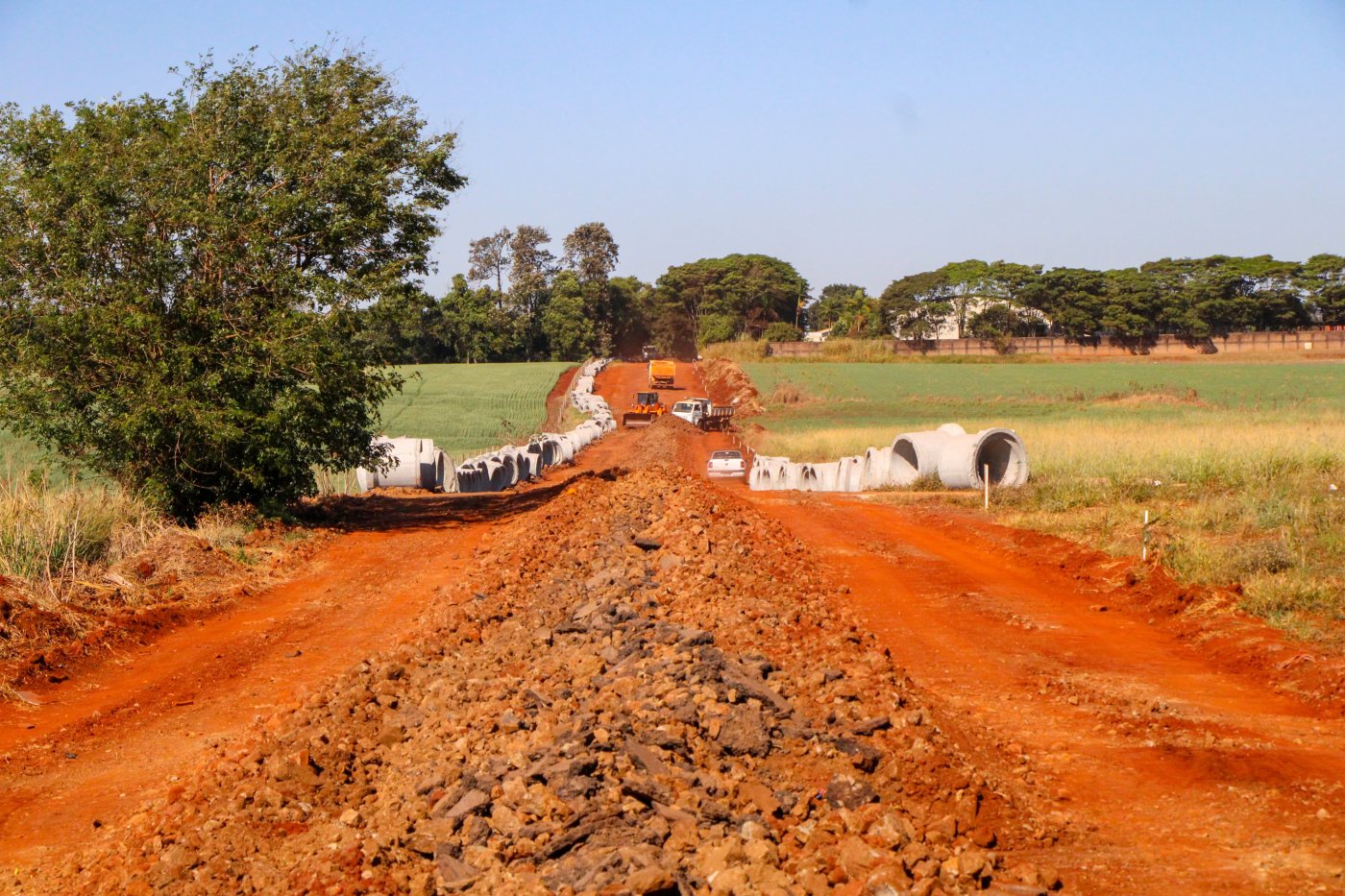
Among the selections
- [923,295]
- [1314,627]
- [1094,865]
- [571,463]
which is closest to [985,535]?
[1314,627]

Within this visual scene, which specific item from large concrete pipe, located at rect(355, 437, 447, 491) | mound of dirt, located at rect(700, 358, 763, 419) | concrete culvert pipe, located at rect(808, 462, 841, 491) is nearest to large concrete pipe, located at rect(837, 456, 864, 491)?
concrete culvert pipe, located at rect(808, 462, 841, 491)

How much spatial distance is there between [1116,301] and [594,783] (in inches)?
4249

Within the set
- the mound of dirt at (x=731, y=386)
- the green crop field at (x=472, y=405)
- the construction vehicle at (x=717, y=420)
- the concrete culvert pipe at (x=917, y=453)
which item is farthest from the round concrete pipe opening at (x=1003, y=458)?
the mound of dirt at (x=731, y=386)

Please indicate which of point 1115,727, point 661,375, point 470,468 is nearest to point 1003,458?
point 470,468

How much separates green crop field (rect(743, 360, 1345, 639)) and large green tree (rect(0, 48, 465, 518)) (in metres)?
12.1

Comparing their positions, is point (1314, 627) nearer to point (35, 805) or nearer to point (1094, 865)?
point (1094, 865)

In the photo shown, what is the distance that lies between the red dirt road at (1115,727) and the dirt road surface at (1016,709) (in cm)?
2

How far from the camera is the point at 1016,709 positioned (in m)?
Result: 9.26

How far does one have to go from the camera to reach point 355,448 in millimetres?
19953

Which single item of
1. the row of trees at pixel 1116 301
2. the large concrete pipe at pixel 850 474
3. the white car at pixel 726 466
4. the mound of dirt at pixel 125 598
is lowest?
the white car at pixel 726 466

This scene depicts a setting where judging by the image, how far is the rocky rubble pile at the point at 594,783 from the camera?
5.37 m

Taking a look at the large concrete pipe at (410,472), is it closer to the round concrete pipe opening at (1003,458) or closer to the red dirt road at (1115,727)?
the round concrete pipe opening at (1003,458)

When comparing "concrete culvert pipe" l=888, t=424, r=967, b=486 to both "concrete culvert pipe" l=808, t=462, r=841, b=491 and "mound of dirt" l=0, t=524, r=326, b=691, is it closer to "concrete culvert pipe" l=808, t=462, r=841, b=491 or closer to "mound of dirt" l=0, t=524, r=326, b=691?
"concrete culvert pipe" l=808, t=462, r=841, b=491

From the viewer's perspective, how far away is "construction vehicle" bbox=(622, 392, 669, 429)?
2274 inches
